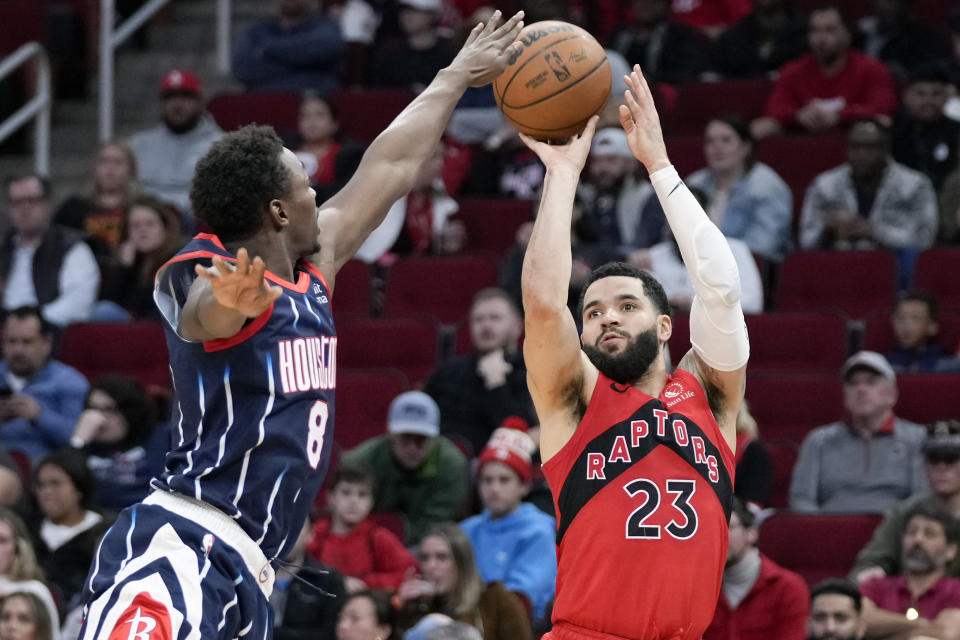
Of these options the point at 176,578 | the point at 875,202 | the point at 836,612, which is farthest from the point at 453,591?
the point at 875,202

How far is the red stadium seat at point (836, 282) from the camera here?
31.2 ft

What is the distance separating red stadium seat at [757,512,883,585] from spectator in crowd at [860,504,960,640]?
18.1 inches

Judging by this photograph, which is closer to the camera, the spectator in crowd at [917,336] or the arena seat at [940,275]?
the spectator in crowd at [917,336]

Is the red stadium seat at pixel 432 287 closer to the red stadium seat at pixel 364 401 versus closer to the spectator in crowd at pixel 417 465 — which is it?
the red stadium seat at pixel 364 401

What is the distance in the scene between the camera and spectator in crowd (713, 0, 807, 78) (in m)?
11.6

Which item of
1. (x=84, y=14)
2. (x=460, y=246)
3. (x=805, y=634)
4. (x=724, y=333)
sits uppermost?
(x=84, y=14)

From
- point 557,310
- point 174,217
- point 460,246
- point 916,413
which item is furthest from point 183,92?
point 557,310

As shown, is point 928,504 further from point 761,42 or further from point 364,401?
point 761,42

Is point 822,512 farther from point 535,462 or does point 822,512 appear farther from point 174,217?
point 174,217

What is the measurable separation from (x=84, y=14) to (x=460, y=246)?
447 centimetres

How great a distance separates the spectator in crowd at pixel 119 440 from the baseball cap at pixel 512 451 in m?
1.92

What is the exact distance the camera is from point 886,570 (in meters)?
7.49

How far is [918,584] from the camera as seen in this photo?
724 centimetres

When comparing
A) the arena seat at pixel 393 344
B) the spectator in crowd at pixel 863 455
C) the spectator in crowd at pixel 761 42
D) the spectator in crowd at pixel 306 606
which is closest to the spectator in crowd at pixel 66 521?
the spectator in crowd at pixel 306 606
